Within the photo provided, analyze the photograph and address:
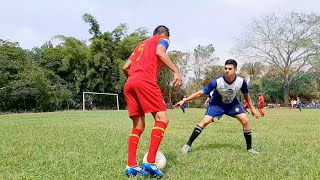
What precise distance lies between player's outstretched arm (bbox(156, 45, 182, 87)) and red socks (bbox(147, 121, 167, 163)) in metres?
0.53

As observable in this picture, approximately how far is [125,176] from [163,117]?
32.4 inches

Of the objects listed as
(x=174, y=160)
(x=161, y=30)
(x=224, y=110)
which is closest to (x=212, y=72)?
(x=224, y=110)

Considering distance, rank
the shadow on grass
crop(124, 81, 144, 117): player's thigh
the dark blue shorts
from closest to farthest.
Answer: crop(124, 81, 144, 117): player's thigh, the dark blue shorts, the shadow on grass

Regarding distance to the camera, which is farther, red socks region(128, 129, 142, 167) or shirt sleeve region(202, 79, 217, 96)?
shirt sleeve region(202, 79, 217, 96)

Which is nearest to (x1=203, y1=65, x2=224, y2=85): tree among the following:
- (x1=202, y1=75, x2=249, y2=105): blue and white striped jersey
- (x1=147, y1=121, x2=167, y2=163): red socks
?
(x1=202, y1=75, x2=249, y2=105): blue and white striped jersey

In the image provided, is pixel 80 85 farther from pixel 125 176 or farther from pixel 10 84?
pixel 125 176

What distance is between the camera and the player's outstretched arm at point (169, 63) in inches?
164

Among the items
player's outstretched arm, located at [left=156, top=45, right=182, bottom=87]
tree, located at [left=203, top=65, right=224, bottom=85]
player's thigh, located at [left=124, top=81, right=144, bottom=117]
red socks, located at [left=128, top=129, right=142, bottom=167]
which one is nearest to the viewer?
player's outstretched arm, located at [left=156, top=45, right=182, bottom=87]

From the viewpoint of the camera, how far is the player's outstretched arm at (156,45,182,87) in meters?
4.16

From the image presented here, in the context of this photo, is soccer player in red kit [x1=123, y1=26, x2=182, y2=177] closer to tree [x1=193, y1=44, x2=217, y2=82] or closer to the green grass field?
the green grass field

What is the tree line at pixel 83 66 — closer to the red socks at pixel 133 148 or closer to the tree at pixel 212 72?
the tree at pixel 212 72

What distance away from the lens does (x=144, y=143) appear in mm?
7402

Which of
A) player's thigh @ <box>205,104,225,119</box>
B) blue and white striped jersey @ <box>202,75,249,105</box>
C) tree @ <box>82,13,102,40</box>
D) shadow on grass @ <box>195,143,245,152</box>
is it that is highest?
tree @ <box>82,13,102,40</box>

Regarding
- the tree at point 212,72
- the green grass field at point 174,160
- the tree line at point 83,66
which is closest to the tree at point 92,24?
the tree line at point 83,66
